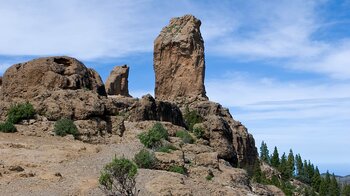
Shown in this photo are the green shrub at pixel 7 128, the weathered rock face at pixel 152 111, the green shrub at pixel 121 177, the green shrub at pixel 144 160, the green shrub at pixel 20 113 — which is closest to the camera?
the green shrub at pixel 121 177

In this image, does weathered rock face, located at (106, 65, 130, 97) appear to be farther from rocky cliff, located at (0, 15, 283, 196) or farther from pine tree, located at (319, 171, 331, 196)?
pine tree, located at (319, 171, 331, 196)

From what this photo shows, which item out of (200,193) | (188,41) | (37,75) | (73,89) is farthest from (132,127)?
(188,41)

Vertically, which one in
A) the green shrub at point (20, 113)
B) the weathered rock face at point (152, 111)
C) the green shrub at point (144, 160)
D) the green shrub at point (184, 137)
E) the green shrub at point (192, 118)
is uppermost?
the green shrub at point (192, 118)

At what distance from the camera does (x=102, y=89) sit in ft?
146

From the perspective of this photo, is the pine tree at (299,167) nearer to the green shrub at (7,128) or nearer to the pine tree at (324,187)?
the pine tree at (324,187)

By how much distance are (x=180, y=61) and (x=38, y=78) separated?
46.0 meters

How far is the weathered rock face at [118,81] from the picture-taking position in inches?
3615

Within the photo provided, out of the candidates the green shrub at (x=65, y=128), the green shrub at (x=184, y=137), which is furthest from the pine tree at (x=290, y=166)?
the green shrub at (x=65, y=128)

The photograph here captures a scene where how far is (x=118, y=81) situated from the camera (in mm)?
93875

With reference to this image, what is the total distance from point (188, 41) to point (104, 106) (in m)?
46.0

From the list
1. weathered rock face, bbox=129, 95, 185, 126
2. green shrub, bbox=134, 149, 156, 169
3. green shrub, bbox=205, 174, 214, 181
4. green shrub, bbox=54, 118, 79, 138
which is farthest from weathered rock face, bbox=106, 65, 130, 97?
green shrub, bbox=134, 149, 156, 169

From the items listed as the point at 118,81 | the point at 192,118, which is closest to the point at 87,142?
the point at 192,118

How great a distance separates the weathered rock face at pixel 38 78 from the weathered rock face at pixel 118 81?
50.0 m

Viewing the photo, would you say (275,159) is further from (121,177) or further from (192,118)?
(121,177)
